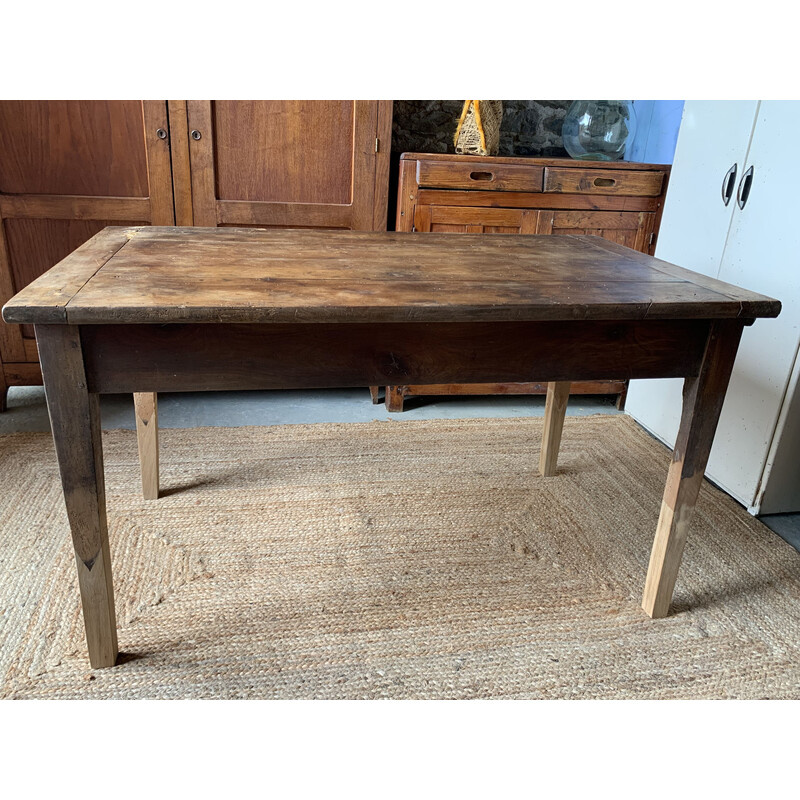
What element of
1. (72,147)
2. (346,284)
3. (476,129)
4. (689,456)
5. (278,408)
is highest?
(476,129)

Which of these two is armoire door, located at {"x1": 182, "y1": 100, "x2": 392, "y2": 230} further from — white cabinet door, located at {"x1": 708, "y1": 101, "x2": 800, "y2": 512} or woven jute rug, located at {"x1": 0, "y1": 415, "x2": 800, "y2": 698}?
white cabinet door, located at {"x1": 708, "y1": 101, "x2": 800, "y2": 512}

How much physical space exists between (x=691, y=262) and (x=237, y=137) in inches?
67.6

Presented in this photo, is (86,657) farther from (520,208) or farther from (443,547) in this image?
(520,208)

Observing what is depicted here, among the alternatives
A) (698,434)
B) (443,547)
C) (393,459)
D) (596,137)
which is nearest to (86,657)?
(443,547)

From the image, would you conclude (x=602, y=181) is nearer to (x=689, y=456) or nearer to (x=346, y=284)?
(x=689, y=456)

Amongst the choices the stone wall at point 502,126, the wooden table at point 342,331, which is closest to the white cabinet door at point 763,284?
the wooden table at point 342,331

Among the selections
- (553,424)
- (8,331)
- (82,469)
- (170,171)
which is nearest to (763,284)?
(553,424)

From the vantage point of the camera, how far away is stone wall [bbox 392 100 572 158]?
301cm

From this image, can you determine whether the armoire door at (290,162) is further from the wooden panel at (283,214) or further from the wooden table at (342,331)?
the wooden table at (342,331)

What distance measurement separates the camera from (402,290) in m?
1.28

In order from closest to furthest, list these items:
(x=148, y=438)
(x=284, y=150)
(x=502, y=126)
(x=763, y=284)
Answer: (x=148, y=438), (x=763, y=284), (x=284, y=150), (x=502, y=126)

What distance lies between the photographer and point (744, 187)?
2.11 metres

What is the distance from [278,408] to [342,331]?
5.19ft

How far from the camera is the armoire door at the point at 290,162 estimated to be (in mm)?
2477
